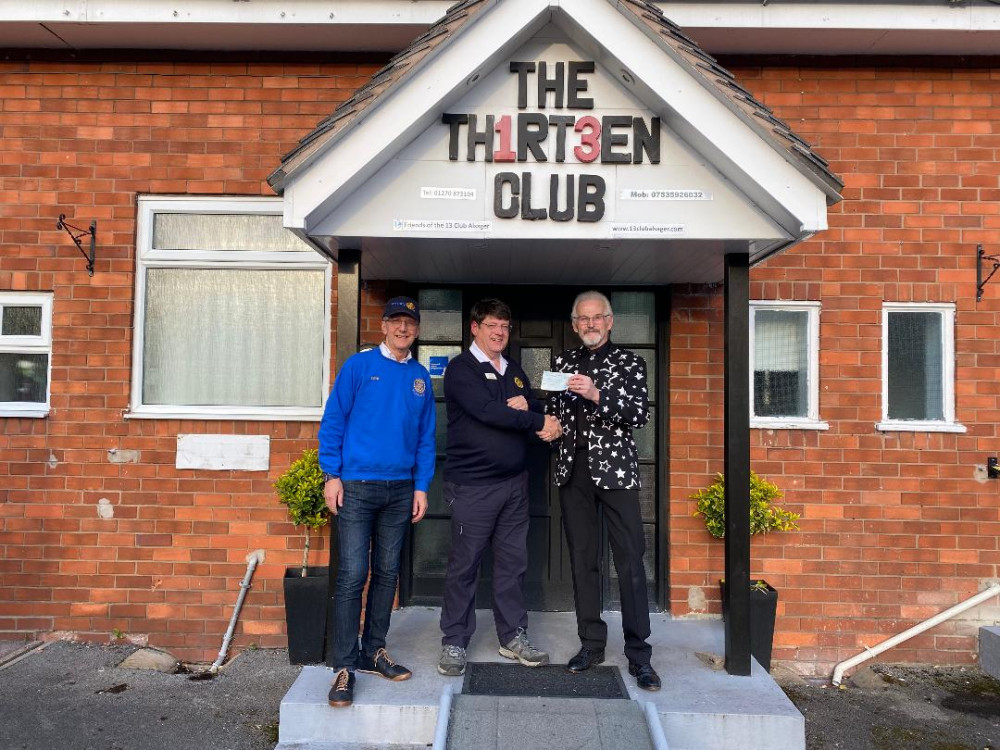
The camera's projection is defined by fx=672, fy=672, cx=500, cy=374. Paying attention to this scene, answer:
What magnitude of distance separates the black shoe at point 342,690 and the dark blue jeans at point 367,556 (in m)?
0.04

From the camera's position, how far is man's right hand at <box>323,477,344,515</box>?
11.1 feet

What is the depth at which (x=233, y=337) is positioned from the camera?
482cm

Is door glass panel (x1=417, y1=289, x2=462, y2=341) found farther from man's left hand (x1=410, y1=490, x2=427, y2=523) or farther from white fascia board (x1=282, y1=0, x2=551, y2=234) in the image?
white fascia board (x1=282, y1=0, x2=551, y2=234)

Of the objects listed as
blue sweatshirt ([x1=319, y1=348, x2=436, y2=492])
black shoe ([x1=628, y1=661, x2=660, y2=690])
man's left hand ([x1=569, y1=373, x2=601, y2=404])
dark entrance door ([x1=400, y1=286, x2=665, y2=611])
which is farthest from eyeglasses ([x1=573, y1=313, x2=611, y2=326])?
black shoe ([x1=628, y1=661, x2=660, y2=690])

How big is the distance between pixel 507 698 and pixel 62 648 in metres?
3.31

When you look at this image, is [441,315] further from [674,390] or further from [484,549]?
[484,549]

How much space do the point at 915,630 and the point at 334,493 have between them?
3.96 metres

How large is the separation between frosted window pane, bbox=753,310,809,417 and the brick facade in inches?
5.8

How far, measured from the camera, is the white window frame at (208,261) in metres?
4.71

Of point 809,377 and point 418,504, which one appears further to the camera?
point 809,377

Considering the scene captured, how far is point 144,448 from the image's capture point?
15.3ft

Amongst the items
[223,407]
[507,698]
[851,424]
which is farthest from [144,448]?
[851,424]

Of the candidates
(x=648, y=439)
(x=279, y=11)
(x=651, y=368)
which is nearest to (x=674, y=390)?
(x=651, y=368)

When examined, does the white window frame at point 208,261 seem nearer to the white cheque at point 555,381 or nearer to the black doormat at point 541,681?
the white cheque at point 555,381
